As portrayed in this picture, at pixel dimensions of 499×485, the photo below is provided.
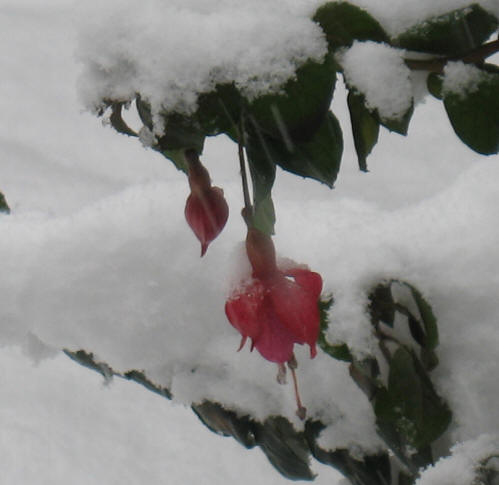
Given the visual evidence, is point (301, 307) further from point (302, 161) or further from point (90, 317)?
point (90, 317)

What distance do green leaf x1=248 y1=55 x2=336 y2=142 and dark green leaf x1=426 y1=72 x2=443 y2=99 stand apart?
9 centimetres

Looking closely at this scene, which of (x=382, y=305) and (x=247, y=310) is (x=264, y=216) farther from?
(x=382, y=305)

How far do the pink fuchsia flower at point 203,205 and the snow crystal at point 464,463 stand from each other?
0.25 metres

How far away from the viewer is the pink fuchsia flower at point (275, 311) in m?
0.39

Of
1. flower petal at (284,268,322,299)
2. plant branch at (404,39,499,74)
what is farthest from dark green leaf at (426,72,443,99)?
flower petal at (284,268,322,299)

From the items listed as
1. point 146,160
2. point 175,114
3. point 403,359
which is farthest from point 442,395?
point 146,160

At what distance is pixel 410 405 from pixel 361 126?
20cm

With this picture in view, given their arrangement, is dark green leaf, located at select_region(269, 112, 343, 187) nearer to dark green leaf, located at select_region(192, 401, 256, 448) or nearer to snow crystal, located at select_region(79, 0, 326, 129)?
snow crystal, located at select_region(79, 0, 326, 129)

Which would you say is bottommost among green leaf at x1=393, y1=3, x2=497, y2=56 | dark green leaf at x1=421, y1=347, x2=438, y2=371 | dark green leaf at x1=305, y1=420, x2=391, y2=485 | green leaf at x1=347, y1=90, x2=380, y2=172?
dark green leaf at x1=305, y1=420, x2=391, y2=485

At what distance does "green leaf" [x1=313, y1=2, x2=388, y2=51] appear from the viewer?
0.40 metres

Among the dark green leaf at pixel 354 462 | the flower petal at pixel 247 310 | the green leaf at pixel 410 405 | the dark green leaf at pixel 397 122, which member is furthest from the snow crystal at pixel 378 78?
the dark green leaf at pixel 354 462

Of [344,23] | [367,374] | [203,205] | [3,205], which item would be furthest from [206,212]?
[3,205]

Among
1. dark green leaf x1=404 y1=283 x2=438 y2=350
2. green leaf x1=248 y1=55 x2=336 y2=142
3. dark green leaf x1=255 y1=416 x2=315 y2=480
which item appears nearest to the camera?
green leaf x1=248 y1=55 x2=336 y2=142

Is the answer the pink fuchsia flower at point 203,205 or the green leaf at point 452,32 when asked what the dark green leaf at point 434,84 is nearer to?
the green leaf at point 452,32
